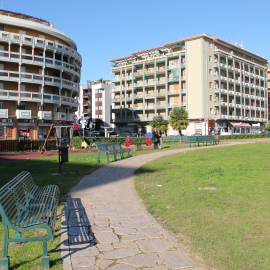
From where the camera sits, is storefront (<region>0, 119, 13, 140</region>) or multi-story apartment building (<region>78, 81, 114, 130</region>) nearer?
storefront (<region>0, 119, 13, 140</region>)

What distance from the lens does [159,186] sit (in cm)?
773

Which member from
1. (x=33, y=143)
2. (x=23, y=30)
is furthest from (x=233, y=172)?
(x=23, y=30)

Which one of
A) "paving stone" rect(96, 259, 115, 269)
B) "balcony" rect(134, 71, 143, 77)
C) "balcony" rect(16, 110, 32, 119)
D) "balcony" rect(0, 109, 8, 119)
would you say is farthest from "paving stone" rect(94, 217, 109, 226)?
"balcony" rect(134, 71, 143, 77)

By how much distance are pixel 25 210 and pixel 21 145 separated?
21.0m

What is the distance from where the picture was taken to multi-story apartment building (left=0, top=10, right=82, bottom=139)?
41.1 m

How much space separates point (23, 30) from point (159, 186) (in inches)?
1685

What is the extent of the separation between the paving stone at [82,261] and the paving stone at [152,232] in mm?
1045

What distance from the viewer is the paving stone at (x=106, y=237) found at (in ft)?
13.0

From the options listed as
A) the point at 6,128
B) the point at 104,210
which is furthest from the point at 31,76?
the point at 104,210

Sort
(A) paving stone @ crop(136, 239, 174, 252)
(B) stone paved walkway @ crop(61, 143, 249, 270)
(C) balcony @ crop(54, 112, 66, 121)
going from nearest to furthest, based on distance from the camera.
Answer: (B) stone paved walkway @ crop(61, 143, 249, 270)
(A) paving stone @ crop(136, 239, 174, 252)
(C) balcony @ crop(54, 112, 66, 121)

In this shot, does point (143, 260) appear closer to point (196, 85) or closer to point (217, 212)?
point (217, 212)

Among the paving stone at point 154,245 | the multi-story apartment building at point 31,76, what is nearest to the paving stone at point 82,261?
the paving stone at point 154,245

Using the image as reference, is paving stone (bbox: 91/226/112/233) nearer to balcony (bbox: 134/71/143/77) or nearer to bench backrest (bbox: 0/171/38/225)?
bench backrest (bbox: 0/171/38/225)

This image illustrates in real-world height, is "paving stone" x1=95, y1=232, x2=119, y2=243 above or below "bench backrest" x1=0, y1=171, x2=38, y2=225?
below
